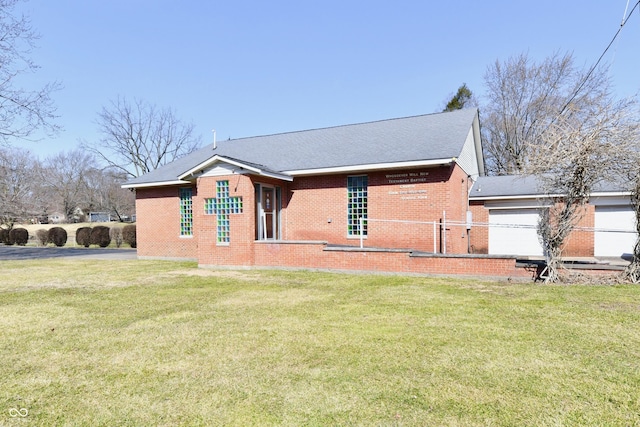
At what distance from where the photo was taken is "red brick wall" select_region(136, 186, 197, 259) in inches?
627

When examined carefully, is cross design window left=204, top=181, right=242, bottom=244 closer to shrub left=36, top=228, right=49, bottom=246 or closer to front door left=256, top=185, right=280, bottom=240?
front door left=256, top=185, right=280, bottom=240

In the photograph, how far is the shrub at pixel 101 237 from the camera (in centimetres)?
2636

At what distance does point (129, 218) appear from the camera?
6059 centimetres

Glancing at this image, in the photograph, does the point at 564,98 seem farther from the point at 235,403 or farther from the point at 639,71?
the point at 235,403

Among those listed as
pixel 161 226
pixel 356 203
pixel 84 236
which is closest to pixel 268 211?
pixel 356 203

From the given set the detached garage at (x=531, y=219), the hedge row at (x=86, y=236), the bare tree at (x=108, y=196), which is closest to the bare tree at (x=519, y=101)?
the detached garage at (x=531, y=219)

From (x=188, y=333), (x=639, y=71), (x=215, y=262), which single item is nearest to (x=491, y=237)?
(x=639, y=71)

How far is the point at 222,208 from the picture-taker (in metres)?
12.3

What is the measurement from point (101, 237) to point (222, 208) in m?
18.9

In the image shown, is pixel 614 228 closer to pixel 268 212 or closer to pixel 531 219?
pixel 531 219

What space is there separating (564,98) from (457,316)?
92.3ft

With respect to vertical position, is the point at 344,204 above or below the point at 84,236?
above

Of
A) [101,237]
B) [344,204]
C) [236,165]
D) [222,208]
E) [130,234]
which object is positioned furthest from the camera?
[101,237]

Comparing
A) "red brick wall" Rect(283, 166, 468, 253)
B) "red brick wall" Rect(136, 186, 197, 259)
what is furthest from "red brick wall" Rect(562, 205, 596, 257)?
"red brick wall" Rect(136, 186, 197, 259)
